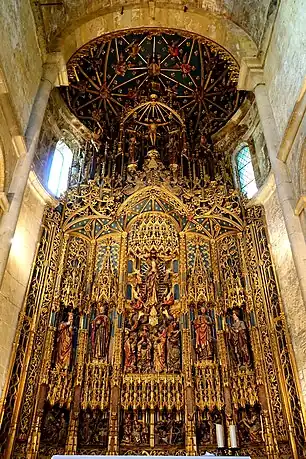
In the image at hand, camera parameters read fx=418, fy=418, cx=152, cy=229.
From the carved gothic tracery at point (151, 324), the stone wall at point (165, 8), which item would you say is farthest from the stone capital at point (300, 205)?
the stone wall at point (165, 8)

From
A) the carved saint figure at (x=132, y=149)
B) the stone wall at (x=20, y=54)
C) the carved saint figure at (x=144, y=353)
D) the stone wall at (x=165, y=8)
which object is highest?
the stone wall at (x=165, y=8)

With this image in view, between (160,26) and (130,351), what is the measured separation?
9.36m

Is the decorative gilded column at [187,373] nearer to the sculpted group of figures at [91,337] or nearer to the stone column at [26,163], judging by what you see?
the sculpted group of figures at [91,337]

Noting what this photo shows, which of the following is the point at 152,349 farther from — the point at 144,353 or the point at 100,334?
the point at 100,334

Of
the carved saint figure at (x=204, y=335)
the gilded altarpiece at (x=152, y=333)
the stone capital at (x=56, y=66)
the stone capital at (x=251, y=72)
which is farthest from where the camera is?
the stone capital at (x=251, y=72)

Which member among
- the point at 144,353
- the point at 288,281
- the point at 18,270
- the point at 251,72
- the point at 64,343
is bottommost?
the point at 144,353

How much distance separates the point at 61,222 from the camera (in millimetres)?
10750

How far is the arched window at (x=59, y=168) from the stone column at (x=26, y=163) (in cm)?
260

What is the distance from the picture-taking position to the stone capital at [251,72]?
10.8m

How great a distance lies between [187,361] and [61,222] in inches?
184

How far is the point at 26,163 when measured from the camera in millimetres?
8664

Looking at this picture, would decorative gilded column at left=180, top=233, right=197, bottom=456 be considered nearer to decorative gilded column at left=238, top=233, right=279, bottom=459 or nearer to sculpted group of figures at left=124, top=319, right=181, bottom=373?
sculpted group of figures at left=124, top=319, right=181, bottom=373

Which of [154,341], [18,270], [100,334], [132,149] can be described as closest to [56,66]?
[132,149]

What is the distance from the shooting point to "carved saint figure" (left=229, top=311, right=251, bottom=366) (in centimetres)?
888
